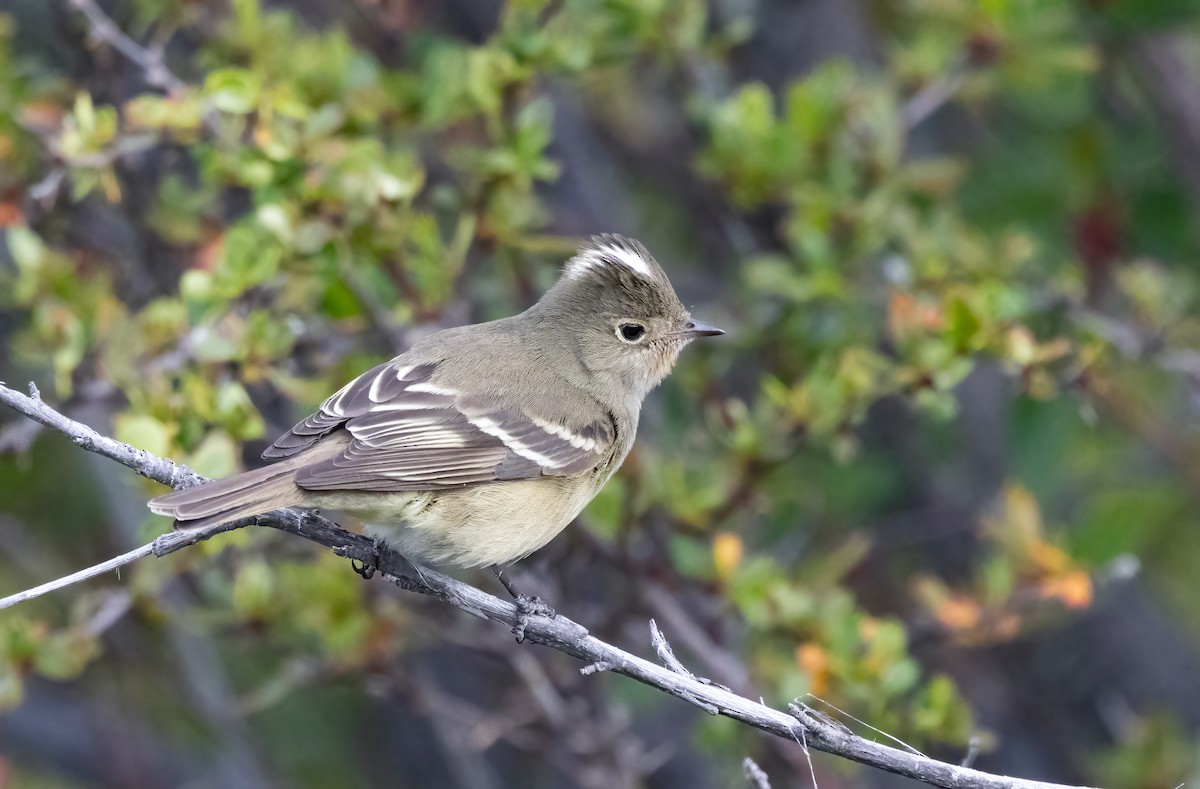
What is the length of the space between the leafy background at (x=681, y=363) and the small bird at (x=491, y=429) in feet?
0.92

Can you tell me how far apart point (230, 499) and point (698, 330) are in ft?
6.50

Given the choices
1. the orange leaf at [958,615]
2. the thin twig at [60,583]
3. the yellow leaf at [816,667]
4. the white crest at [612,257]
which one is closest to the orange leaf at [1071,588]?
the orange leaf at [958,615]

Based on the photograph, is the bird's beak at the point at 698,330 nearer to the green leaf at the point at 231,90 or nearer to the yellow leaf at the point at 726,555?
the yellow leaf at the point at 726,555

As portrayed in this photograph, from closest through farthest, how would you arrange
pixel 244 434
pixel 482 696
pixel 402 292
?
pixel 244 434 → pixel 402 292 → pixel 482 696

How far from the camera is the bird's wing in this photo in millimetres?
4141

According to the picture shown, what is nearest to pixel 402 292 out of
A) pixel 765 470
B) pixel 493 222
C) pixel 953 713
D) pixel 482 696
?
pixel 493 222

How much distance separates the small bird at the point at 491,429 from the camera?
13.1ft

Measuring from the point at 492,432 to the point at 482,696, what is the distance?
299 centimetres

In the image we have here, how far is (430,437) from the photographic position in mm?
4379

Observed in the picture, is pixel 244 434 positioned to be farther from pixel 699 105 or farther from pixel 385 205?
pixel 699 105

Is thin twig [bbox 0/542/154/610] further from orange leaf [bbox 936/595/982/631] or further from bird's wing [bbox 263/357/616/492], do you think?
orange leaf [bbox 936/595/982/631]

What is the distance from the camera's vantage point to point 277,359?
4746 mm

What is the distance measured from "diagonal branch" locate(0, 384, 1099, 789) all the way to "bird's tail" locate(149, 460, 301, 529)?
0.24 ft

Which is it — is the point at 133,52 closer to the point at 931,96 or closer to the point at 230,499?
the point at 230,499
